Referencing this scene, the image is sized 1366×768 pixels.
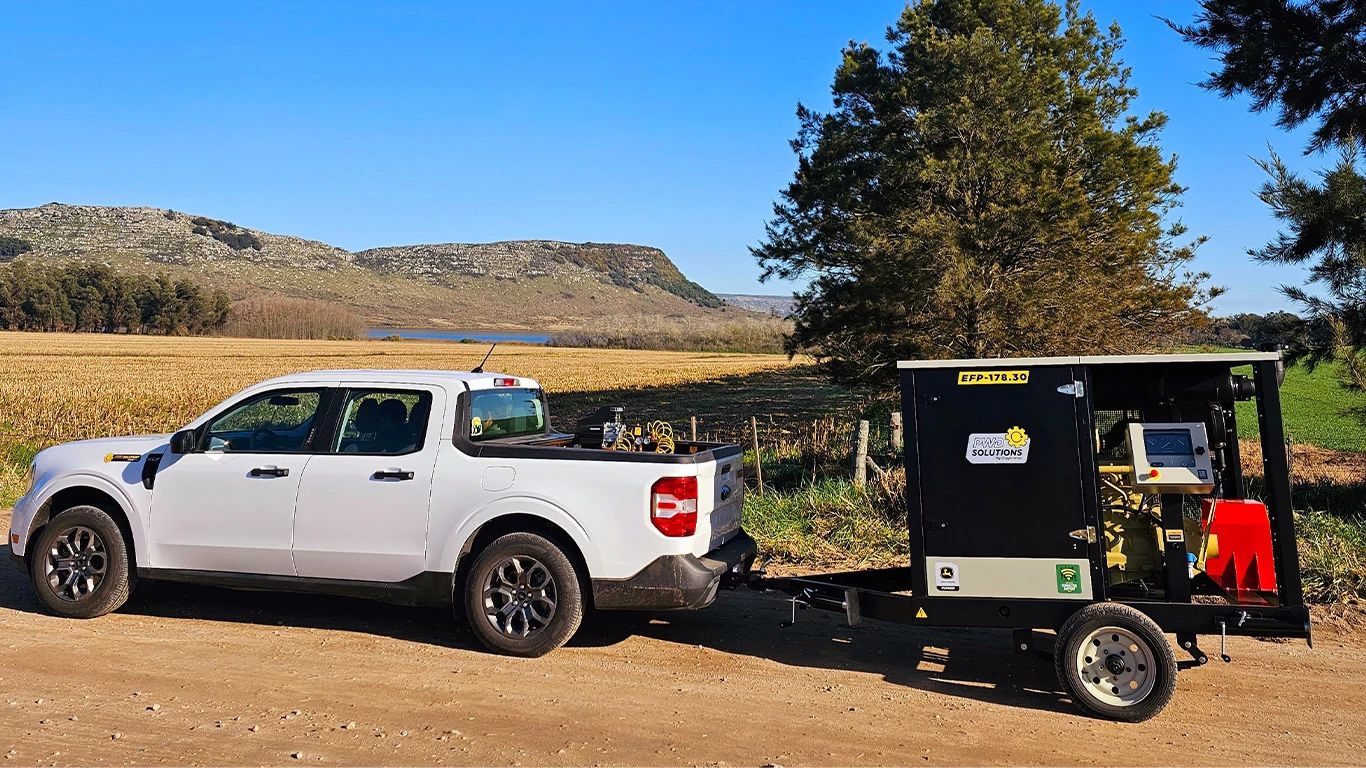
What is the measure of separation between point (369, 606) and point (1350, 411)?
9.25 m

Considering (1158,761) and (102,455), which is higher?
(102,455)

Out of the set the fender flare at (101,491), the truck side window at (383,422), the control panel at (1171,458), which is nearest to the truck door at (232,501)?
the fender flare at (101,491)

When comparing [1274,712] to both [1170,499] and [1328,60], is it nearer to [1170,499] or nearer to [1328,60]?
[1170,499]

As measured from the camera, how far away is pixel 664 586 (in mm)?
6137

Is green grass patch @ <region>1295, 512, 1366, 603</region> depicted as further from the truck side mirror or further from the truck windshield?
the truck side mirror

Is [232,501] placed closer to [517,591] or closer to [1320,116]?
[517,591]

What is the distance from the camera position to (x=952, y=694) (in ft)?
18.5

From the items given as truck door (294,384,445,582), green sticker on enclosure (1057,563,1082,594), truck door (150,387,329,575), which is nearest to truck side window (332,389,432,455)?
truck door (294,384,445,582)

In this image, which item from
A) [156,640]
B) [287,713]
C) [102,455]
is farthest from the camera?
[102,455]

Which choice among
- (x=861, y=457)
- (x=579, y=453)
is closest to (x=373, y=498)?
(x=579, y=453)

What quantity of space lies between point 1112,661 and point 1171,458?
43.9 inches

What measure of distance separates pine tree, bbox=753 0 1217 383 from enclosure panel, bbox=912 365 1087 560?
1310 centimetres

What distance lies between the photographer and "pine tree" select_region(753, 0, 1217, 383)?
63.1ft

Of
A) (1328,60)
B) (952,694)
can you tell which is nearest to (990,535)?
(952,694)
